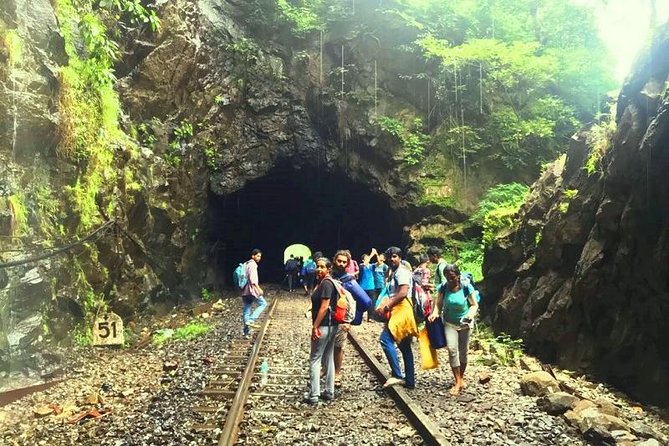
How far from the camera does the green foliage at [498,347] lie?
7859 mm

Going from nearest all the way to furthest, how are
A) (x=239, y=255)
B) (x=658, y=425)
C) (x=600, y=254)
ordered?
(x=658, y=425), (x=600, y=254), (x=239, y=255)

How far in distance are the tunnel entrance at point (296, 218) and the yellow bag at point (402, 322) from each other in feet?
44.8

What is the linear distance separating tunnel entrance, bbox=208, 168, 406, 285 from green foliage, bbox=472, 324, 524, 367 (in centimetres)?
1015

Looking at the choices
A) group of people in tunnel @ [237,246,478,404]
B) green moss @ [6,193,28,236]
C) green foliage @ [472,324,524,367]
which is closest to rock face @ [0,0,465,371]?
green moss @ [6,193,28,236]

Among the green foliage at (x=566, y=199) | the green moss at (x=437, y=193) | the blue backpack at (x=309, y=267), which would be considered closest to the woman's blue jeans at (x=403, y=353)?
the green foliage at (x=566, y=199)

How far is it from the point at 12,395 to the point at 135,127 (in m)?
8.81

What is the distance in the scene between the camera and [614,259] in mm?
6789

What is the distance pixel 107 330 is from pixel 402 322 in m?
5.75

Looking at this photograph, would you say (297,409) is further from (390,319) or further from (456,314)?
(456,314)

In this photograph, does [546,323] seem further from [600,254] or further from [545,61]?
[545,61]

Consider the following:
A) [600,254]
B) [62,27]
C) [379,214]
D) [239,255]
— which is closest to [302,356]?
[600,254]

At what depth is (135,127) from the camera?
13.3 meters

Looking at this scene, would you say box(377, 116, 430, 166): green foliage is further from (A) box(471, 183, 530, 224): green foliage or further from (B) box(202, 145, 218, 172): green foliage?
(B) box(202, 145, 218, 172): green foliage

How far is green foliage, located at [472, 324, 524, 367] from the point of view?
7.86 meters
